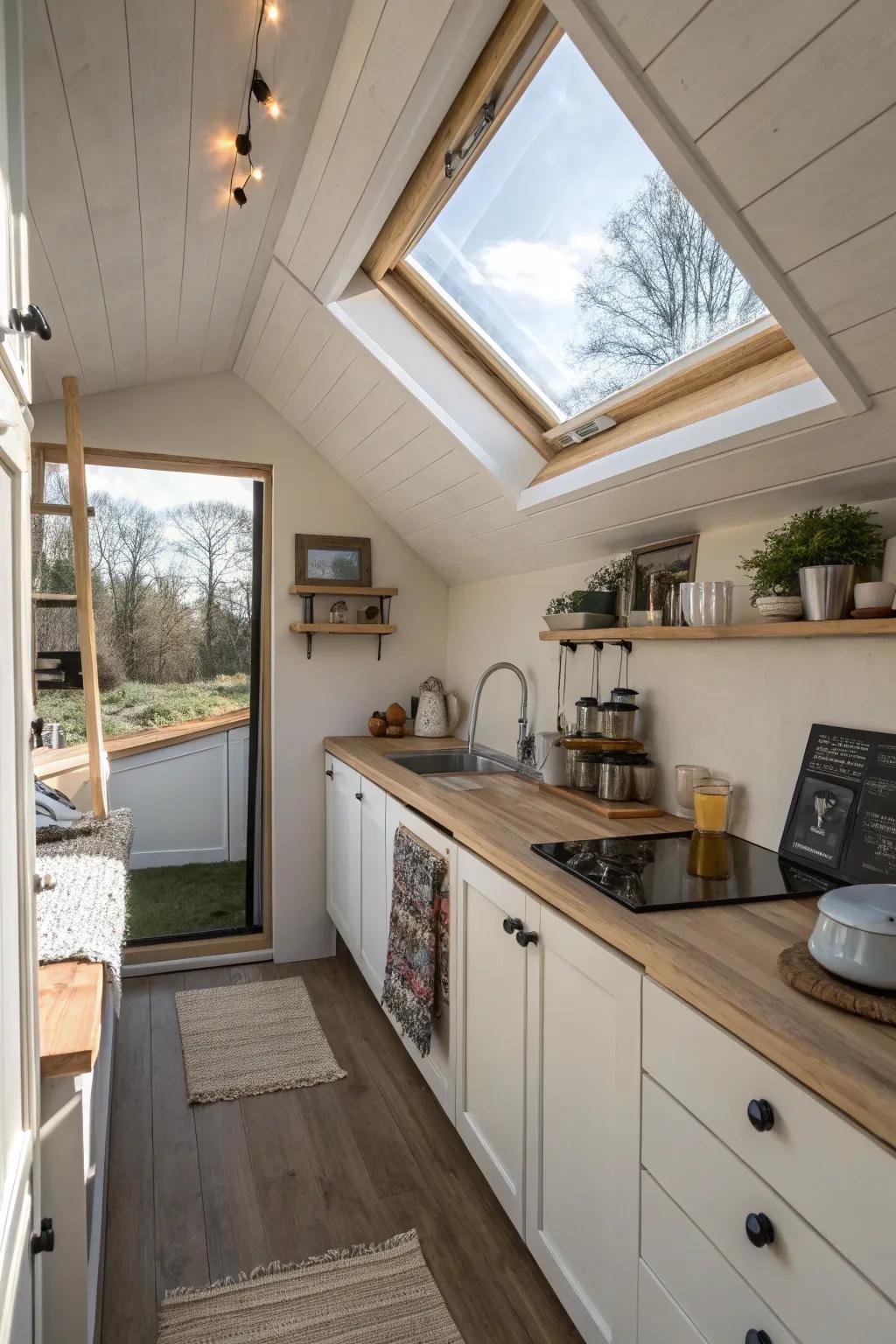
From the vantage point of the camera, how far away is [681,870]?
1642 millimetres

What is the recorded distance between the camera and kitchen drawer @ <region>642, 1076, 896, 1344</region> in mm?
870

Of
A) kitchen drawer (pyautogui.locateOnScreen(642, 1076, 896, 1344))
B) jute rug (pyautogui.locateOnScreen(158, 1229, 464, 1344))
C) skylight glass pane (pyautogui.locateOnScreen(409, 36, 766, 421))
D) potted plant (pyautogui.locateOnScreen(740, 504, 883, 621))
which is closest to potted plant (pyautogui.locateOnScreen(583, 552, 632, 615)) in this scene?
skylight glass pane (pyautogui.locateOnScreen(409, 36, 766, 421))

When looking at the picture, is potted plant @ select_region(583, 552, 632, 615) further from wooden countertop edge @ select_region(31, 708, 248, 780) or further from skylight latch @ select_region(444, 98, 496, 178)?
wooden countertop edge @ select_region(31, 708, 248, 780)

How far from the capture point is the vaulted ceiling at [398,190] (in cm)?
105

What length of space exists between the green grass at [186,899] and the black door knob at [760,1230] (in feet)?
9.90

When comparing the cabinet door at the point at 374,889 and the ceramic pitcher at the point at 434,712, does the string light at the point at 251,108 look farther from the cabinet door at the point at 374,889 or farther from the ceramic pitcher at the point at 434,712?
the ceramic pitcher at the point at 434,712

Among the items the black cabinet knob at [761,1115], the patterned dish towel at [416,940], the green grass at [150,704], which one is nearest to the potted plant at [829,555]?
the black cabinet knob at [761,1115]

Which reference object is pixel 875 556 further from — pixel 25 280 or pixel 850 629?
pixel 25 280

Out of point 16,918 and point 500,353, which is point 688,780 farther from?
point 16,918

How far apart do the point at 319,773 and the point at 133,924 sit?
1009 mm

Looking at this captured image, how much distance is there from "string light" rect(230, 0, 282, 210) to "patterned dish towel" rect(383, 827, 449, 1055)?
Answer: 1714mm

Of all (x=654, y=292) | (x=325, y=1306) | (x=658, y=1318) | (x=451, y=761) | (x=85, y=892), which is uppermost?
(x=654, y=292)

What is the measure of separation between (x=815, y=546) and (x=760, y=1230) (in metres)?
1.14

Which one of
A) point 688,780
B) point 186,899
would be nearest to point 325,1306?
point 688,780
